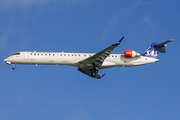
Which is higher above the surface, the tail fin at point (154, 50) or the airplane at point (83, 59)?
the tail fin at point (154, 50)

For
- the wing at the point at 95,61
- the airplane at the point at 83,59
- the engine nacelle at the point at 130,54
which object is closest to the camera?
the wing at the point at 95,61

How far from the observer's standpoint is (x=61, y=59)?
39.7 meters

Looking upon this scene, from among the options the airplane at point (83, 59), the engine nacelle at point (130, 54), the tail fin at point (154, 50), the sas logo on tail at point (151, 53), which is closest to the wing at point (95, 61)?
the airplane at point (83, 59)

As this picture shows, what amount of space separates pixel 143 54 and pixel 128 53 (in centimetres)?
283

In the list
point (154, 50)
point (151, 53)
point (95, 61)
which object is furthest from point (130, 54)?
point (95, 61)

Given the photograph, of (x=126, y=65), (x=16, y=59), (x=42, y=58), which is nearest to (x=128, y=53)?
(x=126, y=65)

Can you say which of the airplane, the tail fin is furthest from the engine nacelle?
the tail fin

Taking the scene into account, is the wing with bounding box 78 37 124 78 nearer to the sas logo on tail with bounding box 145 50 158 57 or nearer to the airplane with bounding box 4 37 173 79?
the airplane with bounding box 4 37 173 79

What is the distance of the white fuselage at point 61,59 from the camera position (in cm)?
3969

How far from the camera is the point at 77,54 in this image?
40188 millimetres

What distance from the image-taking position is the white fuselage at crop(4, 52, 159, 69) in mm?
39688

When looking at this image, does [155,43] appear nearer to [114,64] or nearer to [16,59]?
[114,64]

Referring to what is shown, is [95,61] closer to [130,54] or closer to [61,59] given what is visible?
[61,59]

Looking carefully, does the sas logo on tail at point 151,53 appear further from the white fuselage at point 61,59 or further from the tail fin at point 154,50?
the white fuselage at point 61,59
